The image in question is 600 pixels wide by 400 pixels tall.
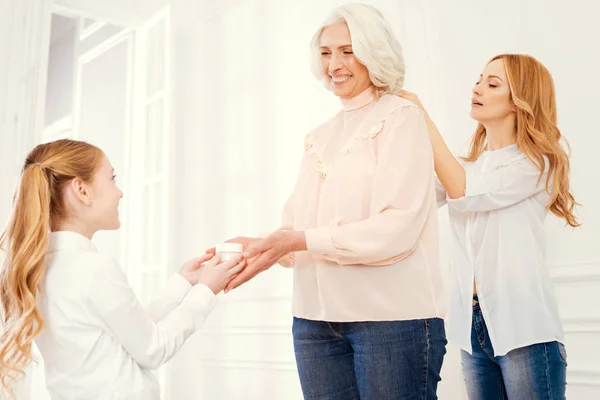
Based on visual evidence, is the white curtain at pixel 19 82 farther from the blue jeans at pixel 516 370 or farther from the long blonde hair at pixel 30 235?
the blue jeans at pixel 516 370

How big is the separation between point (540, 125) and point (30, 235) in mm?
1446

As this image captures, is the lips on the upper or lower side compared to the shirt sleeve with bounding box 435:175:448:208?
upper

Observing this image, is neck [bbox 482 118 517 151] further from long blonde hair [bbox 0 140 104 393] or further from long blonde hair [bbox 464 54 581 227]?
long blonde hair [bbox 0 140 104 393]

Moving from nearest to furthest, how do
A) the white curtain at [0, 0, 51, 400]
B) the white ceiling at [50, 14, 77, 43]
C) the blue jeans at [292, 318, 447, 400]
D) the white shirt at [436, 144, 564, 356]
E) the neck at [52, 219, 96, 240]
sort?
the blue jeans at [292, 318, 447, 400] → the neck at [52, 219, 96, 240] → the white shirt at [436, 144, 564, 356] → the white curtain at [0, 0, 51, 400] → the white ceiling at [50, 14, 77, 43]

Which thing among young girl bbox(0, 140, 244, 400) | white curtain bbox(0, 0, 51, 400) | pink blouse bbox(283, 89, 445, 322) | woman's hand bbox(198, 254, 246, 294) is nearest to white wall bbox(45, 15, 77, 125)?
white curtain bbox(0, 0, 51, 400)

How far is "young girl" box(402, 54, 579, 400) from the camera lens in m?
1.57

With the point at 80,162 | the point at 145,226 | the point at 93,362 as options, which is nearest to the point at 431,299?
the point at 93,362

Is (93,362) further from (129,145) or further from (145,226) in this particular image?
(129,145)

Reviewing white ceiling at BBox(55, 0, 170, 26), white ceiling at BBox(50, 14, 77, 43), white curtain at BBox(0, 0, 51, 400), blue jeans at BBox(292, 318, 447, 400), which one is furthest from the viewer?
white ceiling at BBox(50, 14, 77, 43)

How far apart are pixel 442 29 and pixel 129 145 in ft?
8.02

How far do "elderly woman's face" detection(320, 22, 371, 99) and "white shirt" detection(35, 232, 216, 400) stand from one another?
705 millimetres

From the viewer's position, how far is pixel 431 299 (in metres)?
1.30

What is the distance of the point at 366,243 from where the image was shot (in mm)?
1284

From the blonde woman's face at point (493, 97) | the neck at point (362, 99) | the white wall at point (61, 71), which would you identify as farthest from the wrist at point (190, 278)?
the white wall at point (61, 71)
